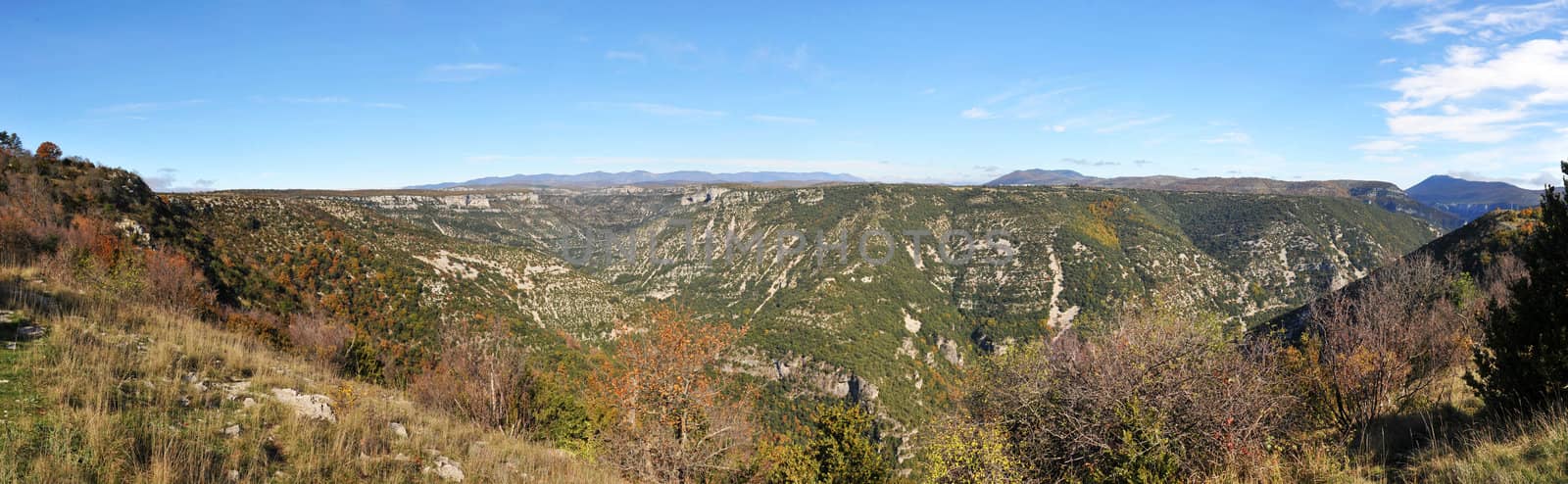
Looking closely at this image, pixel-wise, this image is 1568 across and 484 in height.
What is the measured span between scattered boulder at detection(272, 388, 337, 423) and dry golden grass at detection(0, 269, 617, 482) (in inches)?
6.4

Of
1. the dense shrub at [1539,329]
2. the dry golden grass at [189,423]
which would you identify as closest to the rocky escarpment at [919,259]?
the dry golden grass at [189,423]

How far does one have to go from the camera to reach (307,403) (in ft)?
26.2

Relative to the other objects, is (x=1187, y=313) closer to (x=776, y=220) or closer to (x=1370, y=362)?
(x=1370, y=362)

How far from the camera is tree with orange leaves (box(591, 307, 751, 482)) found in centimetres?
1591

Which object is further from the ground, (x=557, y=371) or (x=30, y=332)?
(x=30, y=332)

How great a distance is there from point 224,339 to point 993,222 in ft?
526

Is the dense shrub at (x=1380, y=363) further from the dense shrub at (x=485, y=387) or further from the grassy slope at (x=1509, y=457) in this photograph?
the dense shrub at (x=485, y=387)

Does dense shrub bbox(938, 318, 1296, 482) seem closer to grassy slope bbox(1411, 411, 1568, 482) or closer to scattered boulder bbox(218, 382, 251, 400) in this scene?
grassy slope bbox(1411, 411, 1568, 482)

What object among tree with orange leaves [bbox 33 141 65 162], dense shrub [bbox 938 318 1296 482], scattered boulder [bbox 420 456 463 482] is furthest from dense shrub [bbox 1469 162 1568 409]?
tree with orange leaves [bbox 33 141 65 162]

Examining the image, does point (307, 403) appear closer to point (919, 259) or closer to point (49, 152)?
point (49, 152)

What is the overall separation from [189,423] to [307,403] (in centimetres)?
218

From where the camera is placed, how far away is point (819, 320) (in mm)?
108750

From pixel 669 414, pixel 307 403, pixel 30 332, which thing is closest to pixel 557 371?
pixel 669 414

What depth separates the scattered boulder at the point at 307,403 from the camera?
7.52m
